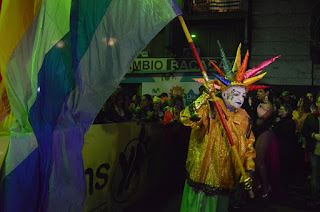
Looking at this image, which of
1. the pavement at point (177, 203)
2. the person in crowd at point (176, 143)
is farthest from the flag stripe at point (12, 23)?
the person in crowd at point (176, 143)

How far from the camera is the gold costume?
3912 mm

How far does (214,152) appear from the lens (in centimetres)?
396

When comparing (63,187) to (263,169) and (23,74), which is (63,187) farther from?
(263,169)

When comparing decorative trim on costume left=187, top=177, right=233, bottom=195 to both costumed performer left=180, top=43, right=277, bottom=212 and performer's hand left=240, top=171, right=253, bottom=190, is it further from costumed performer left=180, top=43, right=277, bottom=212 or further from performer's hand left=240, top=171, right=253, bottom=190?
performer's hand left=240, top=171, right=253, bottom=190

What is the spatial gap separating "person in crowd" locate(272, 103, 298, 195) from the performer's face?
121 inches

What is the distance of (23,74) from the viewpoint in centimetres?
254

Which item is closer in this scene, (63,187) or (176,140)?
(63,187)

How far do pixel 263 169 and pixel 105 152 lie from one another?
137 inches

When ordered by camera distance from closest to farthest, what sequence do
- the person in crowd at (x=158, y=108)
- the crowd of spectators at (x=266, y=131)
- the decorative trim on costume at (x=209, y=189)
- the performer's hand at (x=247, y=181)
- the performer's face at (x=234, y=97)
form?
the performer's hand at (x=247, y=181)
the decorative trim on costume at (x=209, y=189)
the performer's face at (x=234, y=97)
the crowd of spectators at (x=266, y=131)
the person in crowd at (x=158, y=108)

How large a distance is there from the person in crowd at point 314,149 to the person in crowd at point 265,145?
0.68 m

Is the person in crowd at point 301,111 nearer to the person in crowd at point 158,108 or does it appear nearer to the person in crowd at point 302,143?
the person in crowd at point 302,143

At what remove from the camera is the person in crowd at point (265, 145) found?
6504 mm

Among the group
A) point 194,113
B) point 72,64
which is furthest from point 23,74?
point 194,113

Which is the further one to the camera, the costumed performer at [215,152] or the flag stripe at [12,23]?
the costumed performer at [215,152]
